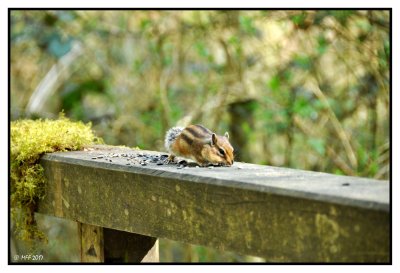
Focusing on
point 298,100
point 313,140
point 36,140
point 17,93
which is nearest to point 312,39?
point 298,100

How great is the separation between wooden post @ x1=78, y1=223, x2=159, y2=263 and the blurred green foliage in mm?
2601

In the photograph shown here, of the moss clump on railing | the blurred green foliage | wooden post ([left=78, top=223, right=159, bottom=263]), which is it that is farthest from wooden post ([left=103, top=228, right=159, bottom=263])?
the blurred green foliage

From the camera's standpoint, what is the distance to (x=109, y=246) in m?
2.74

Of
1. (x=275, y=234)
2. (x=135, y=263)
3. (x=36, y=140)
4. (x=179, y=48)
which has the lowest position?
(x=135, y=263)

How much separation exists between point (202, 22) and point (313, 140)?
151cm

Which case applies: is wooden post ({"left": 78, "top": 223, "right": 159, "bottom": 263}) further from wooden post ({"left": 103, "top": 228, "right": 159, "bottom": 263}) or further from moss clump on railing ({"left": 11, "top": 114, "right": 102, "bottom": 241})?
moss clump on railing ({"left": 11, "top": 114, "right": 102, "bottom": 241})

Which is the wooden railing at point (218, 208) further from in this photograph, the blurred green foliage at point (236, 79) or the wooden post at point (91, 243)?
the blurred green foliage at point (236, 79)

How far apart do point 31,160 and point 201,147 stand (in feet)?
2.57

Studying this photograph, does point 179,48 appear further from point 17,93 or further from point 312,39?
point 17,93

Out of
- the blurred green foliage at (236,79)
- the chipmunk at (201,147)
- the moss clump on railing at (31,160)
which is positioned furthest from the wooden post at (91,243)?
the blurred green foliage at (236,79)

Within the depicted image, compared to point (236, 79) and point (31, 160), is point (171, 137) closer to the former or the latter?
point (31, 160)

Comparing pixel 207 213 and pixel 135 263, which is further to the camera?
pixel 135 263

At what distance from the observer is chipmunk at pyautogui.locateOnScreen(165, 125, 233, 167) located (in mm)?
2523

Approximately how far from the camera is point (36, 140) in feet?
9.64
